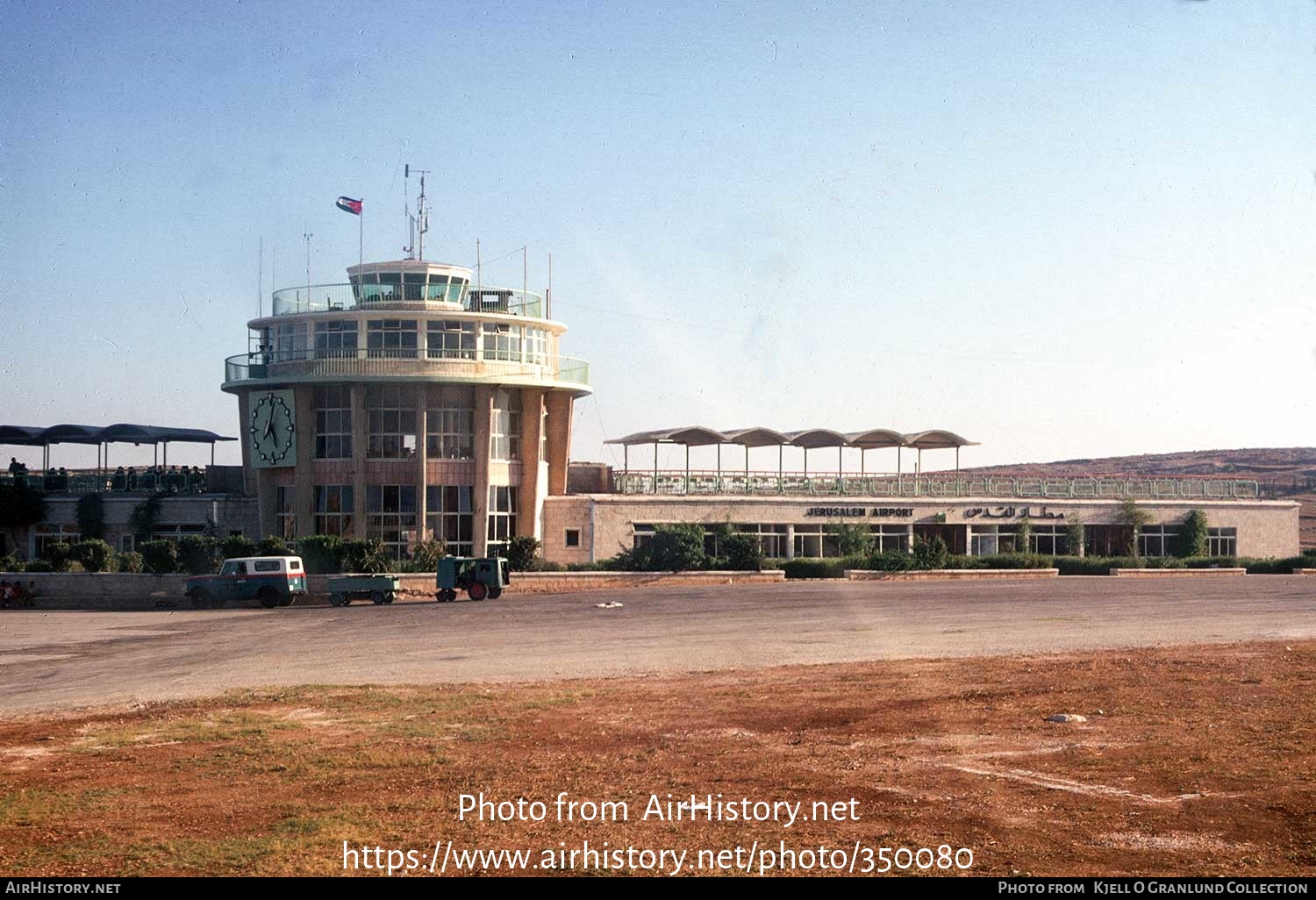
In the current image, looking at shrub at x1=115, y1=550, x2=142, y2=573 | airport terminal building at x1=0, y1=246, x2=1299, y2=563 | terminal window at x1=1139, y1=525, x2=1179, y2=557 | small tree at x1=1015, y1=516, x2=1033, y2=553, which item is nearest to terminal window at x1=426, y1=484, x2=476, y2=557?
airport terminal building at x1=0, y1=246, x2=1299, y2=563

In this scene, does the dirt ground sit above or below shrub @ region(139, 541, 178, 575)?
below

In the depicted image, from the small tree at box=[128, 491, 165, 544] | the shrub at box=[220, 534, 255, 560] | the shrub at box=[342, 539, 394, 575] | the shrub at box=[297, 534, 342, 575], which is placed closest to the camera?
the shrub at box=[342, 539, 394, 575]

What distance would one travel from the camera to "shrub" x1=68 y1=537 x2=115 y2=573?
160 ft

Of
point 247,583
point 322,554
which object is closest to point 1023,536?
point 322,554

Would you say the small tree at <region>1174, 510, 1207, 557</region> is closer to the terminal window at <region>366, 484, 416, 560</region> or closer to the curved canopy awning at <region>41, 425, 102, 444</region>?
the terminal window at <region>366, 484, 416, 560</region>

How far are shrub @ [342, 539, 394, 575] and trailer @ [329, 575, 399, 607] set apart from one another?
3.51m

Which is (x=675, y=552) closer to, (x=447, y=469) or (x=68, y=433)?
(x=447, y=469)

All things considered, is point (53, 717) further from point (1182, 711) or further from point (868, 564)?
point (868, 564)

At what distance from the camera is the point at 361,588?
42.7m

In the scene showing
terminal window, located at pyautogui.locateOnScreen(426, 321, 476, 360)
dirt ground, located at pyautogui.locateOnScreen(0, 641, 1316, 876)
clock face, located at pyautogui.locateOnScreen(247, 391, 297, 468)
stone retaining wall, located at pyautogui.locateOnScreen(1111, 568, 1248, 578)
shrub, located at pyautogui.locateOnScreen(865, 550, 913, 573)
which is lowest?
stone retaining wall, located at pyautogui.locateOnScreen(1111, 568, 1248, 578)

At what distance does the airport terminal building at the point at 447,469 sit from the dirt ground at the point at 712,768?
3227cm
